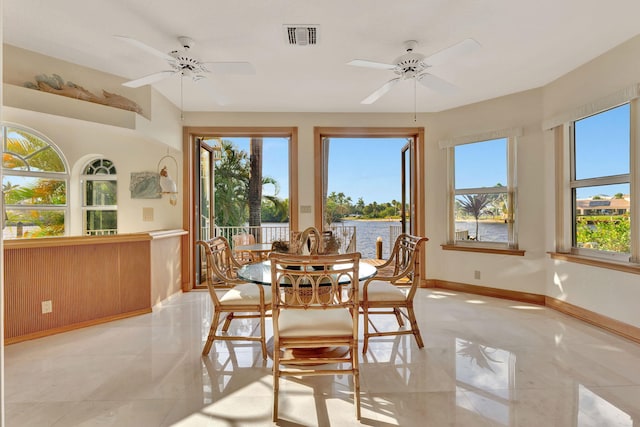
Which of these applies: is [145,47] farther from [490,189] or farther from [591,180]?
[591,180]

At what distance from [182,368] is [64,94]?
2836 mm

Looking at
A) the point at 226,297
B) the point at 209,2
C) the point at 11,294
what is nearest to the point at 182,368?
the point at 226,297

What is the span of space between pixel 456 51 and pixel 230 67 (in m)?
1.74

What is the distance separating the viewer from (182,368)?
238 cm

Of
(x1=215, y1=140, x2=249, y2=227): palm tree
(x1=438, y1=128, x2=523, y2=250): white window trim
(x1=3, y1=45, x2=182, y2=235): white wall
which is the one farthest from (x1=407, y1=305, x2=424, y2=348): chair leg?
(x1=215, y1=140, x2=249, y2=227): palm tree

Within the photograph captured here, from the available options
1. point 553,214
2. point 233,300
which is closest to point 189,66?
point 233,300

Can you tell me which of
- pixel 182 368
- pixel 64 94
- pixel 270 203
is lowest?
pixel 182 368

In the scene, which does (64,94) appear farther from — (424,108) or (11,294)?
(424,108)

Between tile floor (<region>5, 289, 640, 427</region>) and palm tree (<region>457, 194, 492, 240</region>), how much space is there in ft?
5.40

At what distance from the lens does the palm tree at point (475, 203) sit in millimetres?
4312

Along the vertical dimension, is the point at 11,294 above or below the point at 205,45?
below

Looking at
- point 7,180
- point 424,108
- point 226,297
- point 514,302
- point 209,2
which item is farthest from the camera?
point 424,108

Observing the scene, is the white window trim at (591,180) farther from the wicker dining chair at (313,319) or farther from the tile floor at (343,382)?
the wicker dining chair at (313,319)

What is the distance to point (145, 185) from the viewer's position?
4.21 metres
